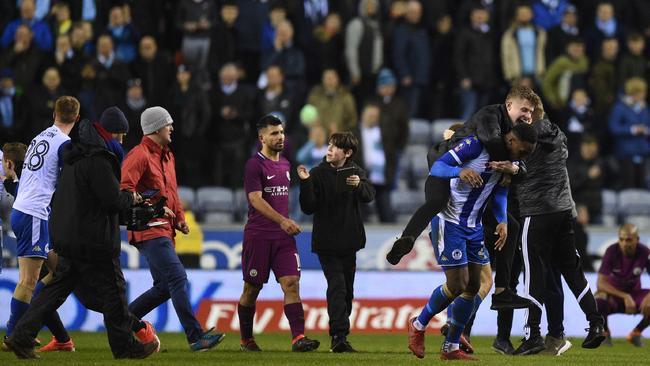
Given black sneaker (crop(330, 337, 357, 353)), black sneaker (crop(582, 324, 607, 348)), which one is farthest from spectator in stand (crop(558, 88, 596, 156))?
black sneaker (crop(330, 337, 357, 353))

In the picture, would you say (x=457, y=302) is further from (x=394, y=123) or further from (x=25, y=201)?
(x=394, y=123)

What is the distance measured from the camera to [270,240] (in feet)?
45.4

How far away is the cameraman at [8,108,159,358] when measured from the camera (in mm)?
11547

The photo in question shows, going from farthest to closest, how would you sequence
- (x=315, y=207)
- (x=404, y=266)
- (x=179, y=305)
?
(x=404, y=266), (x=315, y=207), (x=179, y=305)

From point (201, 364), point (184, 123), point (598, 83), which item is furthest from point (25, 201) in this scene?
point (598, 83)

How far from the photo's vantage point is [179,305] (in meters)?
13.0

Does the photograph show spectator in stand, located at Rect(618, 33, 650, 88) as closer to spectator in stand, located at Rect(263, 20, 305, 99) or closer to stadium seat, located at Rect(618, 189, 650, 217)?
stadium seat, located at Rect(618, 189, 650, 217)

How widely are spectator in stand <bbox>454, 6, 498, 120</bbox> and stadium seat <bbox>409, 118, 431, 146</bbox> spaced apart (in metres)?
0.65

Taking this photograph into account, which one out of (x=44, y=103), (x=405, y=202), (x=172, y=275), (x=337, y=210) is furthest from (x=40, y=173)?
(x=405, y=202)

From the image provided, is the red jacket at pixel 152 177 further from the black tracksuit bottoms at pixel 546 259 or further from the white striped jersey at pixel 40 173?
the black tracksuit bottoms at pixel 546 259

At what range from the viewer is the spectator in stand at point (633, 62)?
2366 cm

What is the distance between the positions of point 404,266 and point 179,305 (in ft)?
28.9

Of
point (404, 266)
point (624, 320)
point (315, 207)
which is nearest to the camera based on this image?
point (315, 207)

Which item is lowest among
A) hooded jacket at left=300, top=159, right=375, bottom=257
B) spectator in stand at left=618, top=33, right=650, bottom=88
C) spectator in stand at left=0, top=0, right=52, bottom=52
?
hooded jacket at left=300, top=159, right=375, bottom=257
